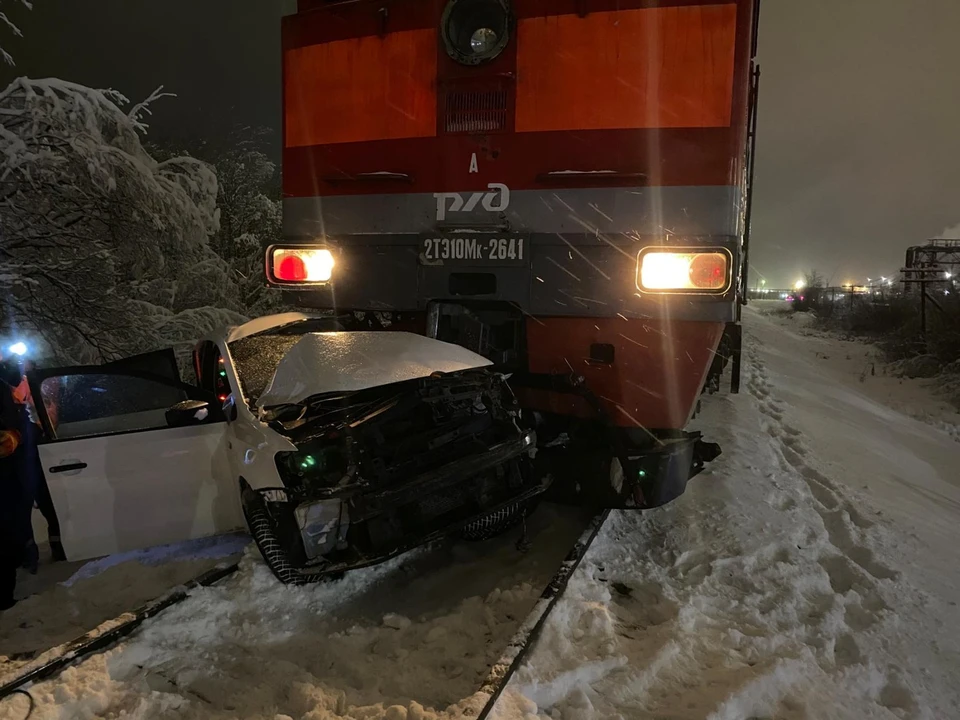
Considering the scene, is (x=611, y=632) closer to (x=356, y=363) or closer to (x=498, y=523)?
(x=498, y=523)

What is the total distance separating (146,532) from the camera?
3.88 metres

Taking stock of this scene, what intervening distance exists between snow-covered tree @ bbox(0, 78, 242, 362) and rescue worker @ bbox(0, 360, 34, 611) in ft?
18.4

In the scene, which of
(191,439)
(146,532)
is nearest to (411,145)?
(191,439)

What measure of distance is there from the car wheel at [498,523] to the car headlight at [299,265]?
189cm

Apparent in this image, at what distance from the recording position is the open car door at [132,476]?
3717mm

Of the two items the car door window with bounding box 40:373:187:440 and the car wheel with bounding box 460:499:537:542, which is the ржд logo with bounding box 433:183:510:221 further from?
the car door window with bounding box 40:373:187:440

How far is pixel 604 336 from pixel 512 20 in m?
1.90

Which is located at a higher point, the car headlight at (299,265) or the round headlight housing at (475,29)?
the round headlight housing at (475,29)

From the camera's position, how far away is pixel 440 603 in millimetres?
3301

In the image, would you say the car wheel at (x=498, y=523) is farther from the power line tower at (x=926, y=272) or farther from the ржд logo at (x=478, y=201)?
the power line tower at (x=926, y=272)

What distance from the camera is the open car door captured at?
372 centimetres

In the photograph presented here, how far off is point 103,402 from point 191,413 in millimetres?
1249

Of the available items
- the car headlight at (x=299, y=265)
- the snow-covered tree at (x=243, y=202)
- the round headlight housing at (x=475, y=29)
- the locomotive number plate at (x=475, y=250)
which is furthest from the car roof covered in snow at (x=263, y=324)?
the snow-covered tree at (x=243, y=202)

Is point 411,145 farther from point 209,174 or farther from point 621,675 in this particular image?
point 209,174
